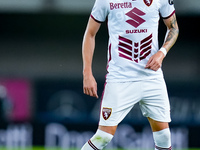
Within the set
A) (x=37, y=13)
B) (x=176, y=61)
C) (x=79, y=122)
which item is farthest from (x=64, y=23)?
(x=79, y=122)

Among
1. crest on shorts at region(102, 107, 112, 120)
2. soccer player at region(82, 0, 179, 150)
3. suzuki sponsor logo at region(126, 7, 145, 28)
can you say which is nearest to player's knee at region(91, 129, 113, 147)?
soccer player at region(82, 0, 179, 150)

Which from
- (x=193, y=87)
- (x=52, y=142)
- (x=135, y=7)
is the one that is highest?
(x=135, y=7)

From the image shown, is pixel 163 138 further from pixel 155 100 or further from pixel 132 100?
pixel 132 100

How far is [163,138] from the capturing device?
16.6ft

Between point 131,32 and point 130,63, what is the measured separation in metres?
0.29

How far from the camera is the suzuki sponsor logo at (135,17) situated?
16.1 ft

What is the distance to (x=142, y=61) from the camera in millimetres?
4973

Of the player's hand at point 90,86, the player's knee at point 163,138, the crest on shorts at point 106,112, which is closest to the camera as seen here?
the player's hand at point 90,86

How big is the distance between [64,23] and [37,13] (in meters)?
0.91

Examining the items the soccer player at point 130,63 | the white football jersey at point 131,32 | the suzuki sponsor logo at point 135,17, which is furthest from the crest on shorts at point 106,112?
the suzuki sponsor logo at point 135,17

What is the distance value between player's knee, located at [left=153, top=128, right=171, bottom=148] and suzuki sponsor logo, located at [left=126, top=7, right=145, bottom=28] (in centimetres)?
103

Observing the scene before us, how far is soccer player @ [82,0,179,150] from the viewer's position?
193 inches

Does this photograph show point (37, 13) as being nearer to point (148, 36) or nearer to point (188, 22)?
point (188, 22)

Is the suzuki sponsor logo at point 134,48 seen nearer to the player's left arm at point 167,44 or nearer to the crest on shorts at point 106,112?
the player's left arm at point 167,44
